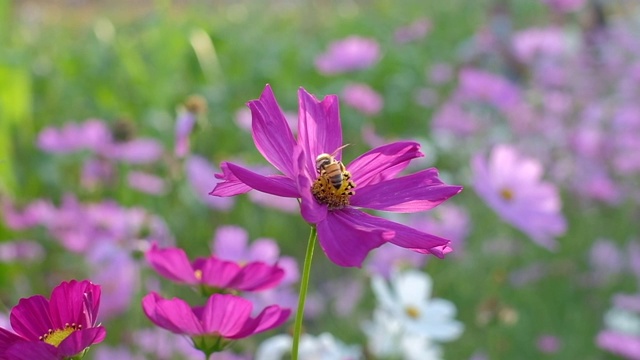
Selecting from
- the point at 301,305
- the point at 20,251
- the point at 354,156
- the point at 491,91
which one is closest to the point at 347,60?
the point at 354,156

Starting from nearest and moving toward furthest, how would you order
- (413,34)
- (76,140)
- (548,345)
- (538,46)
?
(548,345)
(76,140)
(538,46)
(413,34)

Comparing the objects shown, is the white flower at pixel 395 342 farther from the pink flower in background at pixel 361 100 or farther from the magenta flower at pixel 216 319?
the pink flower in background at pixel 361 100

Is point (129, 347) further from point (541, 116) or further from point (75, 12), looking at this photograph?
point (75, 12)

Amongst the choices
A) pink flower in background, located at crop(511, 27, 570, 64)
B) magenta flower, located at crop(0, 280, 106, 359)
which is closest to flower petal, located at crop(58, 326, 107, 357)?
magenta flower, located at crop(0, 280, 106, 359)

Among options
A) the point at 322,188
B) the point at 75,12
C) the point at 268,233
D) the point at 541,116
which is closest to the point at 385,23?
the point at 541,116

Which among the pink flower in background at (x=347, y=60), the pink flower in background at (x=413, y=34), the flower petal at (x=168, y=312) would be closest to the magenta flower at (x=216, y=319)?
the flower petal at (x=168, y=312)

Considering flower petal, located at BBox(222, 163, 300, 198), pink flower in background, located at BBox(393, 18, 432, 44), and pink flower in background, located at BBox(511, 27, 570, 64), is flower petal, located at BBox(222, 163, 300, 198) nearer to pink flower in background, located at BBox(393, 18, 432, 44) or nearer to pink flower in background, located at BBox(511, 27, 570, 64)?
pink flower in background, located at BBox(511, 27, 570, 64)

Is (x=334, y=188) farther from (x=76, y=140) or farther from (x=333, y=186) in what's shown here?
(x=76, y=140)
